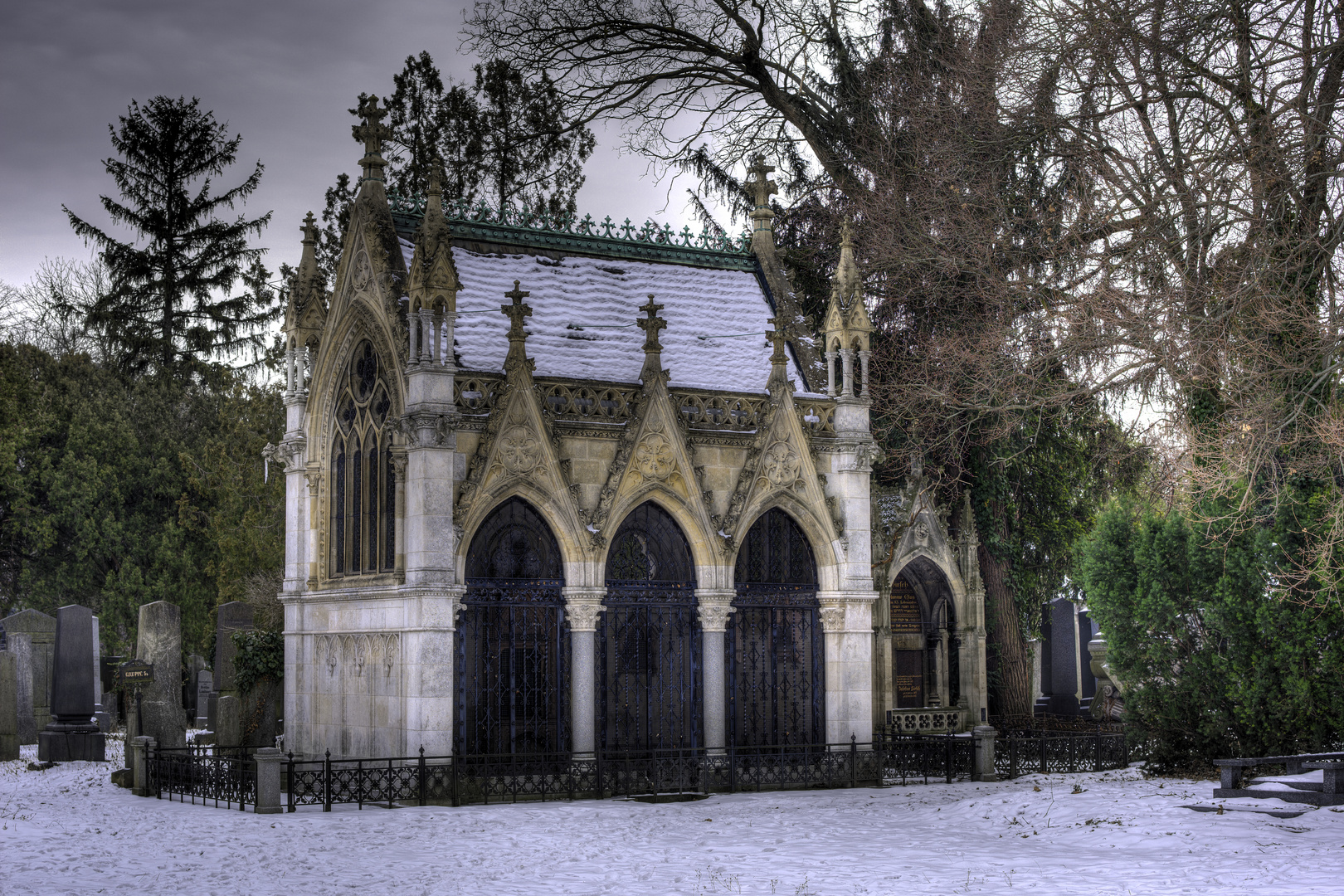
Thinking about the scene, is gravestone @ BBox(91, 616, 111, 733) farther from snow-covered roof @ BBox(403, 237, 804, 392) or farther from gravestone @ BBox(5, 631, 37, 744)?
snow-covered roof @ BBox(403, 237, 804, 392)

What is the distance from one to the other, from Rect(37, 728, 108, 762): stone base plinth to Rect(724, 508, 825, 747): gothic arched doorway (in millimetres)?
11415

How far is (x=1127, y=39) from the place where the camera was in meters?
15.5

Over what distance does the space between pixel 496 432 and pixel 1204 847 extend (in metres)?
8.93

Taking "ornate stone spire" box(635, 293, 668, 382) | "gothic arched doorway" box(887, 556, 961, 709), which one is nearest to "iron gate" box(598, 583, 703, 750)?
"ornate stone spire" box(635, 293, 668, 382)

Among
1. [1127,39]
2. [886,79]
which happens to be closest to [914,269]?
[886,79]

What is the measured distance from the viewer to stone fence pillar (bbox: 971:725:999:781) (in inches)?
721

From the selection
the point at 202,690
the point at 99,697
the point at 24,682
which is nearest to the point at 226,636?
the point at 24,682

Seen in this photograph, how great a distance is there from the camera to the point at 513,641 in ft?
55.4

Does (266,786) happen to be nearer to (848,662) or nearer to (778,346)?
(848,662)

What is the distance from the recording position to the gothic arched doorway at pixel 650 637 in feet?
57.5

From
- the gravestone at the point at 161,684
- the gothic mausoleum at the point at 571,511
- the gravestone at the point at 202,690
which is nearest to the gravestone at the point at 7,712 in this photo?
the gravestone at the point at 161,684

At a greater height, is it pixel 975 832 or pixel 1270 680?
pixel 1270 680

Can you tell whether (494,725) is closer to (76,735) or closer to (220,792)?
(220,792)

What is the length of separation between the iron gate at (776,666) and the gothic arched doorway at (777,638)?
1 cm
